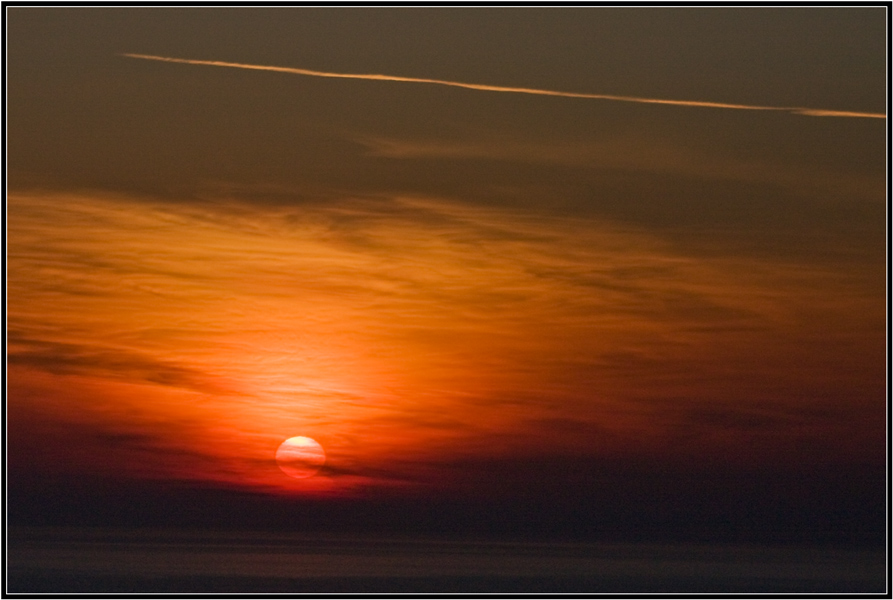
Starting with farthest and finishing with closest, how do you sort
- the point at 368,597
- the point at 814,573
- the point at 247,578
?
the point at 814,573, the point at 247,578, the point at 368,597

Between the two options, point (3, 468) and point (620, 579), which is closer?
point (3, 468)

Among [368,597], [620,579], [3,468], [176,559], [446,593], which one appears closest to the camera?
[3,468]

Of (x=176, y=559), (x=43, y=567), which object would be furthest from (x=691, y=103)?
(x=176, y=559)

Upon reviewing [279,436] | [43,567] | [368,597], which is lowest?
[368,597]

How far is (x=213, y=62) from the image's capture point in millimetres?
21750

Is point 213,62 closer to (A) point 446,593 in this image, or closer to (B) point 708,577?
(A) point 446,593

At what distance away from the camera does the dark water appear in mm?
36906

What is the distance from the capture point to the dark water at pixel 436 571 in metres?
36.9

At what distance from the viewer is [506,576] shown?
43.5 metres

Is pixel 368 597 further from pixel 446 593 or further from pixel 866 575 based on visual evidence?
pixel 866 575

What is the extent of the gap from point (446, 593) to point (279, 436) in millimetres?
12739

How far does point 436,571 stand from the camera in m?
46.9

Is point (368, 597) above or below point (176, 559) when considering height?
below

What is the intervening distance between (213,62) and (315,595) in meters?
16.8
